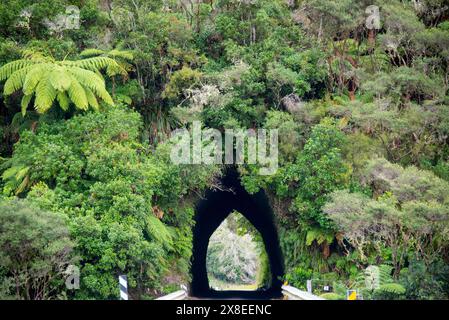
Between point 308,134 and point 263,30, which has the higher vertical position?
point 263,30

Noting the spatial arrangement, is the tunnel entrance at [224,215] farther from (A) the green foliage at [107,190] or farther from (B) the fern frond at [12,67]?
(B) the fern frond at [12,67]

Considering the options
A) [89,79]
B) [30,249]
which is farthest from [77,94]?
[30,249]

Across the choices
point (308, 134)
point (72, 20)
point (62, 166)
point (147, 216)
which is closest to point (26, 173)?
point (62, 166)

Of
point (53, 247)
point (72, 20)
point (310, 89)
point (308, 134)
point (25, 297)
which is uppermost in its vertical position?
point (72, 20)

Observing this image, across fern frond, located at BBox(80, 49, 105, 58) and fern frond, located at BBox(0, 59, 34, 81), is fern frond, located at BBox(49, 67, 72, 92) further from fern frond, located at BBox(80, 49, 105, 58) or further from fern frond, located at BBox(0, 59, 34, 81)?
fern frond, located at BBox(80, 49, 105, 58)

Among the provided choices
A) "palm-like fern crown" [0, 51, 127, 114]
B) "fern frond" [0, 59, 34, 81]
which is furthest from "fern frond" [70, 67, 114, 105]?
"fern frond" [0, 59, 34, 81]
